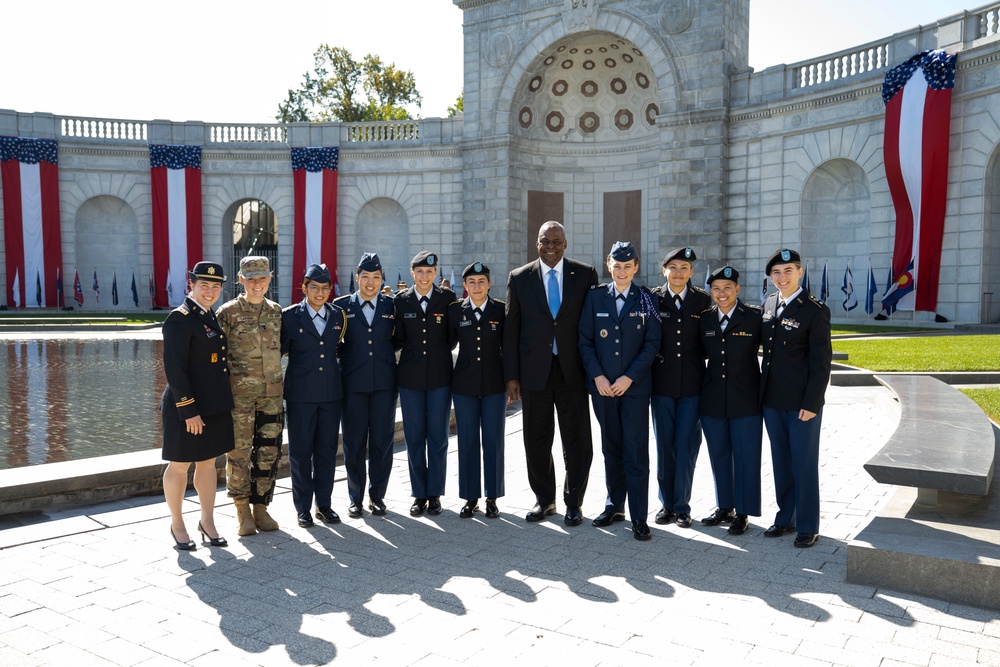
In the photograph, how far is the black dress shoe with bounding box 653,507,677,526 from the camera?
568cm

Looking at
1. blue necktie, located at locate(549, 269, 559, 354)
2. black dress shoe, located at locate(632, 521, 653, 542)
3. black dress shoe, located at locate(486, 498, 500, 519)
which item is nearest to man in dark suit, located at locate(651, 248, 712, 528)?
black dress shoe, located at locate(632, 521, 653, 542)

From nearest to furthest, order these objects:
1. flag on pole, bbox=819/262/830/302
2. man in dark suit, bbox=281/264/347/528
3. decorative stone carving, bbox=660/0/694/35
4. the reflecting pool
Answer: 1. man in dark suit, bbox=281/264/347/528
2. the reflecting pool
3. flag on pole, bbox=819/262/830/302
4. decorative stone carving, bbox=660/0/694/35

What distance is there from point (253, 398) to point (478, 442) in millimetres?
1736

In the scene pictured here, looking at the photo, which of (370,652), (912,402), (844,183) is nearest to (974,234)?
(844,183)

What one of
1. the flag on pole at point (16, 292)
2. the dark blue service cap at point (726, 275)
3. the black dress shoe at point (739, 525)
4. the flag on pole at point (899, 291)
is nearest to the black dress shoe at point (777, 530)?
the black dress shoe at point (739, 525)

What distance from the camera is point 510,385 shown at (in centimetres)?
602

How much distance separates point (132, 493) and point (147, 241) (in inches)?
987

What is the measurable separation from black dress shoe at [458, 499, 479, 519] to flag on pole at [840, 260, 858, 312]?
1759 cm

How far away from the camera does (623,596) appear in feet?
13.8

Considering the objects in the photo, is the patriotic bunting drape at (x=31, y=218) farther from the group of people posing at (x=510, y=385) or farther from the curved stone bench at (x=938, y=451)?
the curved stone bench at (x=938, y=451)

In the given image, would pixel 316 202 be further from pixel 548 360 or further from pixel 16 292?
pixel 548 360

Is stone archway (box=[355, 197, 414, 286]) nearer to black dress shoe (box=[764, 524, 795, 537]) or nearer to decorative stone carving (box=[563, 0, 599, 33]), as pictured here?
decorative stone carving (box=[563, 0, 599, 33])

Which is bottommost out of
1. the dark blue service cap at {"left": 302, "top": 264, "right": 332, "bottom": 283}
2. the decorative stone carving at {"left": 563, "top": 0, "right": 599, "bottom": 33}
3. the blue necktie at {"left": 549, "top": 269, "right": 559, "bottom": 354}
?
the blue necktie at {"left": 549, "top": 269, "right": 559, "bottom": 354}

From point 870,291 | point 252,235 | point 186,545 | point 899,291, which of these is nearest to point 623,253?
point 186,545
